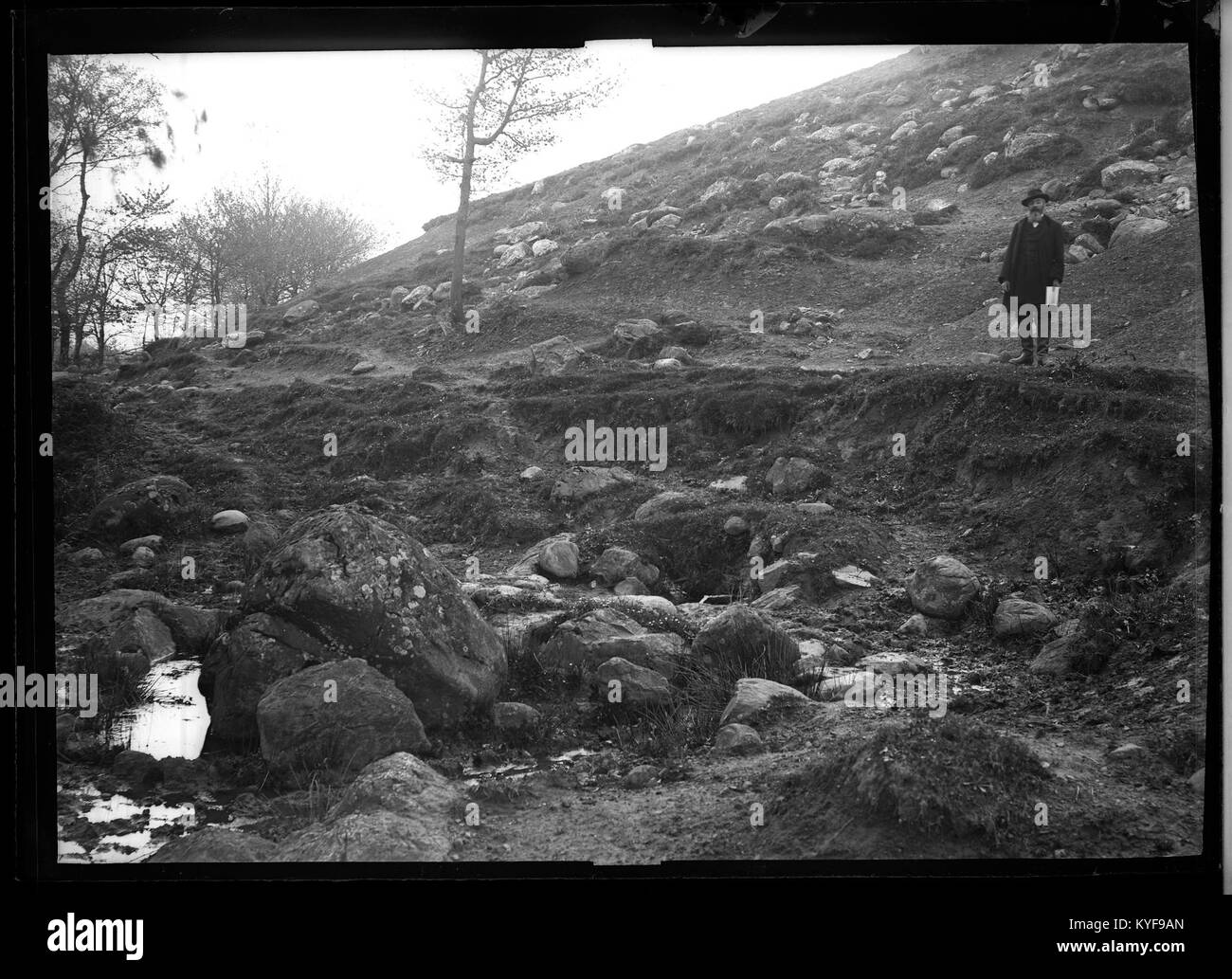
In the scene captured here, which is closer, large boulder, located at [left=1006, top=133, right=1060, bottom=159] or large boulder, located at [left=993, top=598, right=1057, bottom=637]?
large boulder, located at [left=993, top=598, right=1057, bottom=637]

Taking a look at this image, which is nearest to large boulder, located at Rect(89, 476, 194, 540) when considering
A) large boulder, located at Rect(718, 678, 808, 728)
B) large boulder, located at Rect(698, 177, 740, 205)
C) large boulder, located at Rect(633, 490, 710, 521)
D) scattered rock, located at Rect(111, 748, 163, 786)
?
scattered rock, located at Rect(111, 748, 163, 786)

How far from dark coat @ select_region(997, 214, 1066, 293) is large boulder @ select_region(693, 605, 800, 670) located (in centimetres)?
320

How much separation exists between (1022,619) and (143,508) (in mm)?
5981

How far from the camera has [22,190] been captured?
5430mm

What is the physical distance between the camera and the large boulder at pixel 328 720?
5098 mm

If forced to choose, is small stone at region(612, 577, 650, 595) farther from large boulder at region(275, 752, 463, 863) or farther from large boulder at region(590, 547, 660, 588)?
large boulder at region(275, 752, 463, 863)

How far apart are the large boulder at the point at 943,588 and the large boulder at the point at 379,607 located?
2.98m

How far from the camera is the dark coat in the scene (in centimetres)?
648

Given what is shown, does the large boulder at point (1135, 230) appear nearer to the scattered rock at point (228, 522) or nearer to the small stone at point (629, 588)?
the small stone at point (629, 588)

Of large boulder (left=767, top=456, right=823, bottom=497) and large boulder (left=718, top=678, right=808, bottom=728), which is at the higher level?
large boulder (left=767, top=456, right=823, bottom=497)

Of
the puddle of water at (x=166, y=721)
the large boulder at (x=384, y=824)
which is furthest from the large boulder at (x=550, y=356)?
the puddle of water at (x=166, y=721)

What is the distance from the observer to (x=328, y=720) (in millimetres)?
5105
